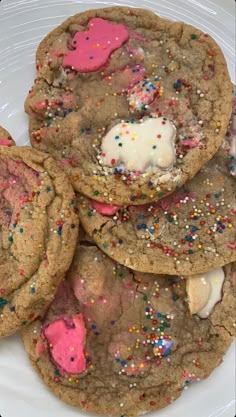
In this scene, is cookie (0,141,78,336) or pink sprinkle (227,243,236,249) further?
pink sprinkle (227,243,236,249)

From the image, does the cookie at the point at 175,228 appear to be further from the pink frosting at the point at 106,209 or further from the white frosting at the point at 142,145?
the white frosting at the point at 142,145

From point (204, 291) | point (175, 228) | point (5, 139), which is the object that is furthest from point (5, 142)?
point (204, 291)

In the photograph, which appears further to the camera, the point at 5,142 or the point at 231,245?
the point at 5,142

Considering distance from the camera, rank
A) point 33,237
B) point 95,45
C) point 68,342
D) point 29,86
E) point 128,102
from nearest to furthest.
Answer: point 33,237, point 68,342, point 128,102, point 95,45, point 29,86

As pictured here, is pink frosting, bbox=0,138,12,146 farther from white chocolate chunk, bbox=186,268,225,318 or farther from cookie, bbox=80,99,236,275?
white chocolate chunk, bbox=186,268,225,318

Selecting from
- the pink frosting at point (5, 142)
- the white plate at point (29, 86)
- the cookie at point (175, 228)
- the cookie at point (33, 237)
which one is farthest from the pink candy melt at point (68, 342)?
the pink frosting at point (5, 142)

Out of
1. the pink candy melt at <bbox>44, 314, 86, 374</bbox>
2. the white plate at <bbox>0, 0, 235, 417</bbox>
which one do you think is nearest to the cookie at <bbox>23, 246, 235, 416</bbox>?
the pink candy melt at <bbox>44, 314, 86, 374</bbox>

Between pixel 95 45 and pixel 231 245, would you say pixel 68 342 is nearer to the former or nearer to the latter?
pixel 231 245
